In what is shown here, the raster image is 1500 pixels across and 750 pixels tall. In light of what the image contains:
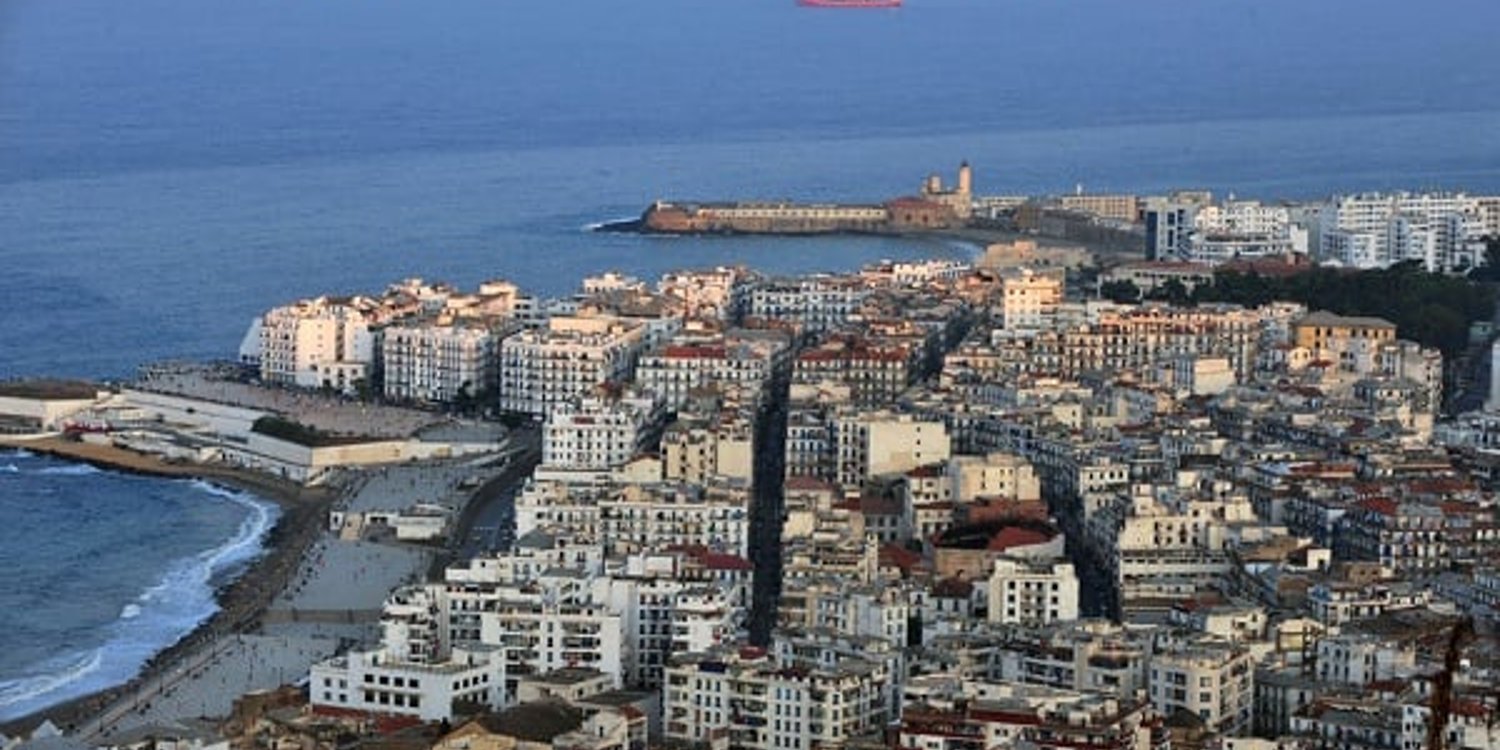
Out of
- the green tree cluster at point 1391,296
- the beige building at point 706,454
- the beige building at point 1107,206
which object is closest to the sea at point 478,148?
the beige building at point 1107,206

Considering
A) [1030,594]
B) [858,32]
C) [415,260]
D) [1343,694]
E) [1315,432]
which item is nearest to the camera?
[1343,694]

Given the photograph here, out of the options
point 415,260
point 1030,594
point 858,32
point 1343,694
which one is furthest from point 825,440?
point 858,32

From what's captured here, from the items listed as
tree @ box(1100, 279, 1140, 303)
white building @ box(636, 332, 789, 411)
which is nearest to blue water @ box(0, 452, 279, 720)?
white building @ box(636, 332, 789, 411)

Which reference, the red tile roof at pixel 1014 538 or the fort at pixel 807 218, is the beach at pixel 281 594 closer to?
the red tile roof at pixel 1014 538

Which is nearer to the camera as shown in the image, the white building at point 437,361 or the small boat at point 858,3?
the white building at point 437,361

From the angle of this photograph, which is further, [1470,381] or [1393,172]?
[1393,172]

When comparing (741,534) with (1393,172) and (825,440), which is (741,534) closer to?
(825,440)
